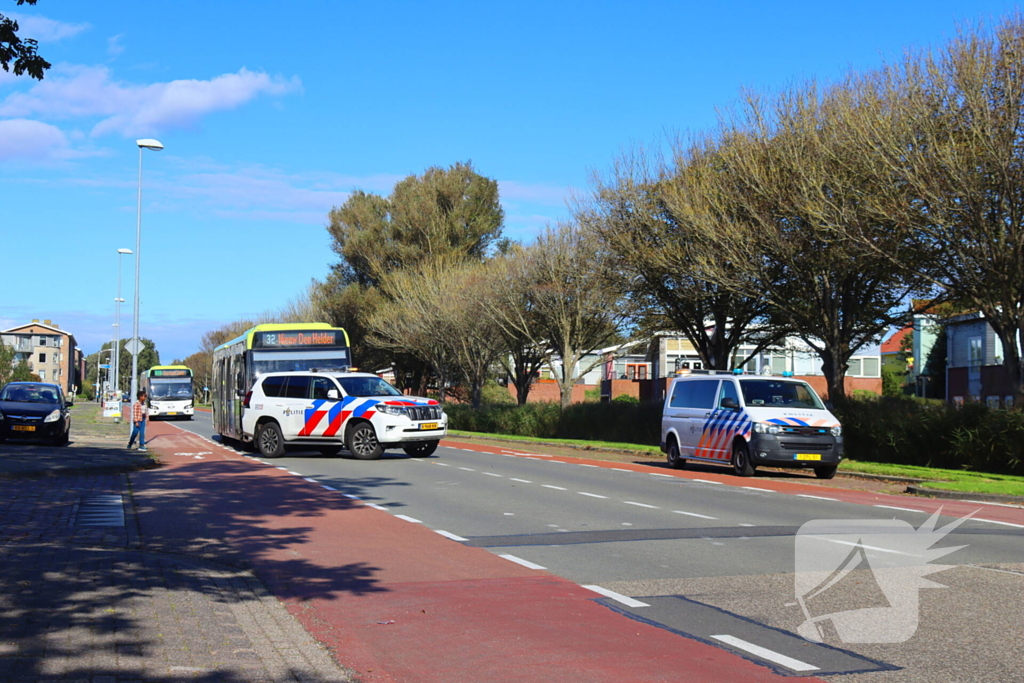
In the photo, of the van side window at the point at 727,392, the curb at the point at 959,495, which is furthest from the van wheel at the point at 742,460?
the curb at the point at 959,495

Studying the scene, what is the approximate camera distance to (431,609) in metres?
7.56

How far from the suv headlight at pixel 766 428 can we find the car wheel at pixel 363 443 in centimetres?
834

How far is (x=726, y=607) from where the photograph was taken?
7.64 m

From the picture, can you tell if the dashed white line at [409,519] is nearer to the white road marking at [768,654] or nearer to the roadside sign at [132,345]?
the white road marking at [768,654]

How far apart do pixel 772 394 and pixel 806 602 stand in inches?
532

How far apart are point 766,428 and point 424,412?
774 centimetres

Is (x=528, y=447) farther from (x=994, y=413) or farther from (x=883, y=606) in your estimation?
(x=883, y=606)

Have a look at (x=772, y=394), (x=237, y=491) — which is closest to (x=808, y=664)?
(x=237, y=491)

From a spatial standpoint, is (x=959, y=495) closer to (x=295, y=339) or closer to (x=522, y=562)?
(x=522, y=562)

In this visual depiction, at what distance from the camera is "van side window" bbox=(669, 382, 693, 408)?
75.0 ft

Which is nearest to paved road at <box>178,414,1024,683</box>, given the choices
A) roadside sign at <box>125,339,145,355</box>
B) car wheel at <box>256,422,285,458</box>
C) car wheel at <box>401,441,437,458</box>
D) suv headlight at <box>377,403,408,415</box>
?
suv headlight at <box>377,403,408,415</box>

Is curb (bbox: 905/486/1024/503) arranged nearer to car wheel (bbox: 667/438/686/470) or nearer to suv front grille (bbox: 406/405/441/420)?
car wheel (bbox: 667/438/686/470)

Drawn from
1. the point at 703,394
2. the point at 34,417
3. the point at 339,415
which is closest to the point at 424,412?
the point at 339,415

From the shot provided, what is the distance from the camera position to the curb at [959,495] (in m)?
15.9
